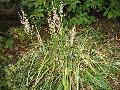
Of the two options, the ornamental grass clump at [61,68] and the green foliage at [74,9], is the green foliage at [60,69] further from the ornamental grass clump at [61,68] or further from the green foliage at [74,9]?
the green foliage at [74,9]

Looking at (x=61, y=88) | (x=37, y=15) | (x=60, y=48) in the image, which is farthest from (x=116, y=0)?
(x=61, y=88)

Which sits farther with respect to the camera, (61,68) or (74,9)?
(74,9)

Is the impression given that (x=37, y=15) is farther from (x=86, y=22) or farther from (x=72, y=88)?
(x=72, y=88)

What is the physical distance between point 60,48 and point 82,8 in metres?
1.53

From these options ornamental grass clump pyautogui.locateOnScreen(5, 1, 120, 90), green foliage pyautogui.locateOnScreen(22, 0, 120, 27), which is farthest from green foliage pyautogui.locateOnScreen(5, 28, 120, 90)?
green foliage pyautogui.locateOnScreen(22, 0, 120, 27)

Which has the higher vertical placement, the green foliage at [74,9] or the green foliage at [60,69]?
the green foliage at [74,9]

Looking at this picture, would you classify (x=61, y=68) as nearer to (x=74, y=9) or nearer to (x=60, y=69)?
(x=60, y=69)

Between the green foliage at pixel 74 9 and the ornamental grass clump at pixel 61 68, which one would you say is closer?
the ornamental grass clump at pixel 61 68

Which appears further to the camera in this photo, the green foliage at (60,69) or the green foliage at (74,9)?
the green foliage at (74,9)

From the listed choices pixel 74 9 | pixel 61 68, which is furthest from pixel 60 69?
pixel 74 9

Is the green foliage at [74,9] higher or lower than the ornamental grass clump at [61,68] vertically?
higher

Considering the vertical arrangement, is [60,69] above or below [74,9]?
below

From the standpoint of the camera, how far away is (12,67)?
4.88 meters

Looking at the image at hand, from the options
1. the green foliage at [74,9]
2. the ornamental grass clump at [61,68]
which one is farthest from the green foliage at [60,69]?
the green foliage at [74,9]
